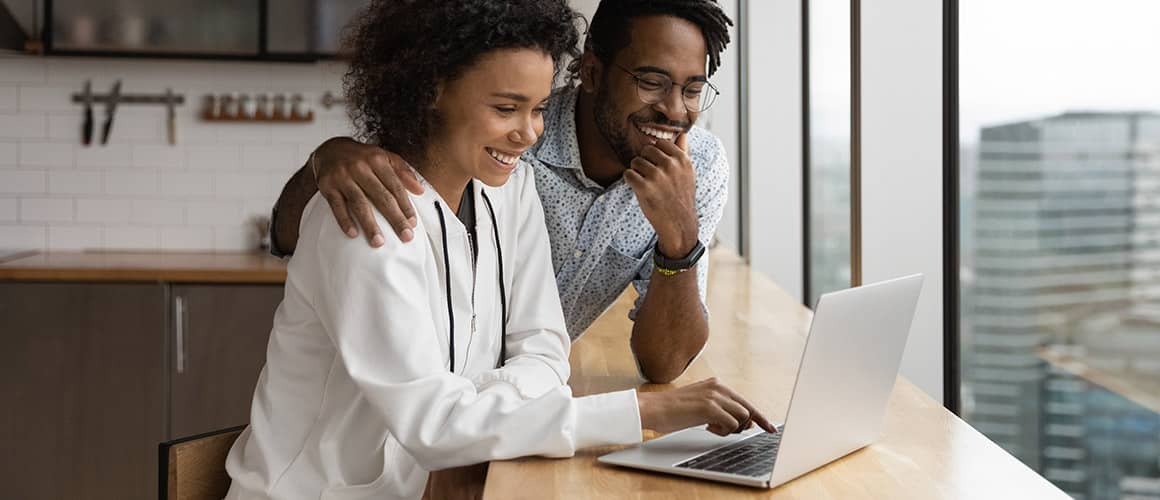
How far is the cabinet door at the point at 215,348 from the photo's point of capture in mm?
3555

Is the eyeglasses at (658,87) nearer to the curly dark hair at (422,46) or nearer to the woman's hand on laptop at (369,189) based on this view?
the curly dark hair at (422,46)

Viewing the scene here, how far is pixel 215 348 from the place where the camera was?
357 centimetres

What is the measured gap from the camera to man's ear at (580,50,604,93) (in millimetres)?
1836

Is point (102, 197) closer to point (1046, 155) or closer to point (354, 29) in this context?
point (354, 29)

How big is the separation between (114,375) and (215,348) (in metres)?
A: 0.33

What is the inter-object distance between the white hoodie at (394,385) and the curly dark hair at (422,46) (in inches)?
4.5

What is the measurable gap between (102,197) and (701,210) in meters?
2.99

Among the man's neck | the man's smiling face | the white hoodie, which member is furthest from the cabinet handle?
the white hoodie

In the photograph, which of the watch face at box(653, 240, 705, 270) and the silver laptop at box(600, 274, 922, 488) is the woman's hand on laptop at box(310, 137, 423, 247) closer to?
the silver laptop at box(600, 274, 922, 488)

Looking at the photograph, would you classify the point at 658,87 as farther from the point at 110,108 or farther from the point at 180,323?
the point at 110,108

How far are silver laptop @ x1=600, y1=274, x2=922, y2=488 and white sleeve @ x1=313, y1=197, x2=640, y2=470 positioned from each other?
0.08 metres

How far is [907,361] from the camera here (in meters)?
2.17

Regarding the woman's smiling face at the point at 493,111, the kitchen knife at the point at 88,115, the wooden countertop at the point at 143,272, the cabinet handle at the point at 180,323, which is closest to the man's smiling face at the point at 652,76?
the woman's smiling face at the point at 493,111

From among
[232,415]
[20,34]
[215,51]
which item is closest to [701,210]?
[232,415]
